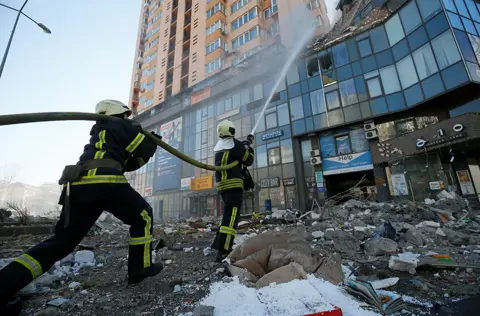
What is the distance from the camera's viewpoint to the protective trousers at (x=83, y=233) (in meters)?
1.56

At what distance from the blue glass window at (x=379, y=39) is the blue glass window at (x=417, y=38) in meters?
1.37

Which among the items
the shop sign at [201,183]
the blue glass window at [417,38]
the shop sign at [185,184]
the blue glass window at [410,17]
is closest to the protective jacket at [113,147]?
the blue glass window at [417,38]

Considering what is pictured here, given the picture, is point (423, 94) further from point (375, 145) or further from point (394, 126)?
point (375, 145)

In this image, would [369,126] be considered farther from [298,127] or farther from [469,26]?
[469,26]

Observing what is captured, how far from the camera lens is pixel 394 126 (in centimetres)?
1321

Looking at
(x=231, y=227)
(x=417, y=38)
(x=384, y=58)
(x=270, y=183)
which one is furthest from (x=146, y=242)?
(x=384, y=58)

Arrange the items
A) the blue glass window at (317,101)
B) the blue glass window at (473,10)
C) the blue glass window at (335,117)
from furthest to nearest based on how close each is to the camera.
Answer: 1. the blue glass window at (317,101)
2. the blue glass window at (335,117)
3. the blue glass window at (473,10)

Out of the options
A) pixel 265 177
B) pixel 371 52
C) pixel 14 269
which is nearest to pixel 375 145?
pixel 371 52

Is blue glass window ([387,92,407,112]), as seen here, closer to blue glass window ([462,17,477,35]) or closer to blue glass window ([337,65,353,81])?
blue glass window ([337,65,353,81])

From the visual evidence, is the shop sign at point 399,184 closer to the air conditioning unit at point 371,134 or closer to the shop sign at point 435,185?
the shop sign at point 435,185

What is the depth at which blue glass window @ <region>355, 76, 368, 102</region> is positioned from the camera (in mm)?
14240

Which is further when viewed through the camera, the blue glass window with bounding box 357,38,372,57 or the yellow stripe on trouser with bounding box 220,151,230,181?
the blue glass window with bounding box 357,38,372,57

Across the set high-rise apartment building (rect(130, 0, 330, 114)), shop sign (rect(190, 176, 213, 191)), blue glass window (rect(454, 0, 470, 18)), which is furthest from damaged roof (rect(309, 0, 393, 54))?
shop sign (rect(190, 176, 213, 191))

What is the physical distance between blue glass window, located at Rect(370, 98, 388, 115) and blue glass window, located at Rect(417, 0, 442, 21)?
4.55m
